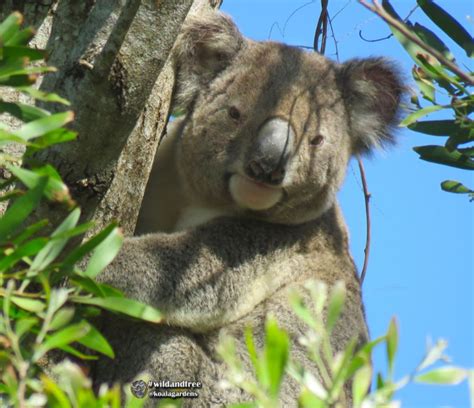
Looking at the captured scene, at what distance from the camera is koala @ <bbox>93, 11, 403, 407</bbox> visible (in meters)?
3.74

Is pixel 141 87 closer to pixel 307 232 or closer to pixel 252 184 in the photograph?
pixel 252 184

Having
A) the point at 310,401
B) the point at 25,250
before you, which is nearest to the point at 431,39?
the point at 25,250

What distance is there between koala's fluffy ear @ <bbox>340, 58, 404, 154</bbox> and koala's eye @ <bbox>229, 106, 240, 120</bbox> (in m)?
0.73

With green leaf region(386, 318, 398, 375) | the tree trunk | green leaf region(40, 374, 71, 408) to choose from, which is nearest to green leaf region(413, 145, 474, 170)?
the tree trunk

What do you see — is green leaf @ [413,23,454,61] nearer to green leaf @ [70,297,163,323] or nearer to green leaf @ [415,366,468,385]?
green leaf @ [70,297,163,323]

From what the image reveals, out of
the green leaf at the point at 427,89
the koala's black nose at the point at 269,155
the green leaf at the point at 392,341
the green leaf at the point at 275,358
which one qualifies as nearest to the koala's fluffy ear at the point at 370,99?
the koala's black nose at the point at 269,155

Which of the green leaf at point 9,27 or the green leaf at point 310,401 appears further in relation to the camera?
the green leaf at point 9,27

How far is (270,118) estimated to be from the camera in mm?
4020

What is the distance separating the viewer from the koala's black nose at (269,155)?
12.5ft

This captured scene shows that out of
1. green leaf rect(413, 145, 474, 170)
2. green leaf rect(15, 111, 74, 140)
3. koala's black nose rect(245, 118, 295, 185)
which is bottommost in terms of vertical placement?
green leaf rect(15, 111, 74, 140)

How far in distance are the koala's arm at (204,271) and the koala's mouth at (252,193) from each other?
0.21 metres

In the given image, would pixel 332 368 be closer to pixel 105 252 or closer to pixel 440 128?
pixel 105 252

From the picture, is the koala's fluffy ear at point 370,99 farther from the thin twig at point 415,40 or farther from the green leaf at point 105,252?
the green leaf at point 105,252

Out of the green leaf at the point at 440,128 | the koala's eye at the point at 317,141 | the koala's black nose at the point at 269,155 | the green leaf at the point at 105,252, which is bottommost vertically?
A: the green leaf at the point at 105,252
